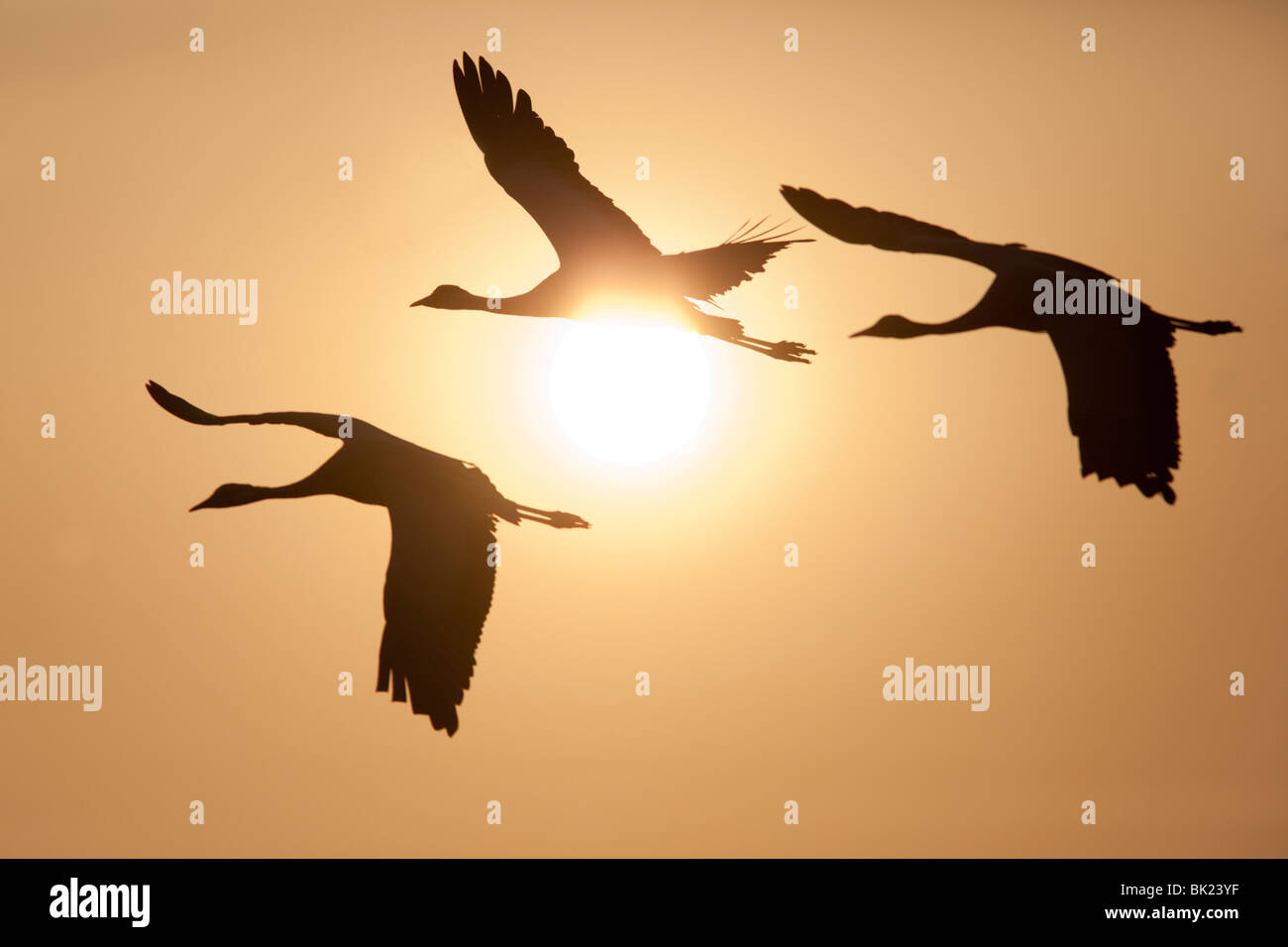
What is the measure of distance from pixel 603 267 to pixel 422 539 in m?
0.58

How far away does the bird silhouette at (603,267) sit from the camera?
1.89 metres

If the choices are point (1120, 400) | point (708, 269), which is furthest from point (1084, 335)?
point (708, 269)

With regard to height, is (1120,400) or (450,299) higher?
(450,299)

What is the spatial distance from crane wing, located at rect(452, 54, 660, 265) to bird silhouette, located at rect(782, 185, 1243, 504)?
13.6 inches

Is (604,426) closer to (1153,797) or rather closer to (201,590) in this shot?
(201,590)

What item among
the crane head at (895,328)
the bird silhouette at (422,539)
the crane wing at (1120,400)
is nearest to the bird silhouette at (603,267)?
the crane head at (895,328)

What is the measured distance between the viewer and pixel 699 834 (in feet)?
6.59

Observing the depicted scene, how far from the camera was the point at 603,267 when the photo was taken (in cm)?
195

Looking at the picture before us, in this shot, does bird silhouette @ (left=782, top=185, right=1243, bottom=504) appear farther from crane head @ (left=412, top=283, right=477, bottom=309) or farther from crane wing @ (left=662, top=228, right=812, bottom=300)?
crane head @ (left=412, top=283, right=477, bottom=309)

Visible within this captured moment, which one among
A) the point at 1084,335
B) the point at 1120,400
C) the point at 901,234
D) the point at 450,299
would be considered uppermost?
the point at 901,234

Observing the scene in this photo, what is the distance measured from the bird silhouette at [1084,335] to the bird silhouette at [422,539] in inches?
32.0

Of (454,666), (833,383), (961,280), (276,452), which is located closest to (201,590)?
(276,452)

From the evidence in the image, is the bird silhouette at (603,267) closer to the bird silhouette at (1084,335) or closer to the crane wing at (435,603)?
the bird silhouette at (1084,335)

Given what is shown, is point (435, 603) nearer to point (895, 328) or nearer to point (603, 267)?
point (603, 267)
